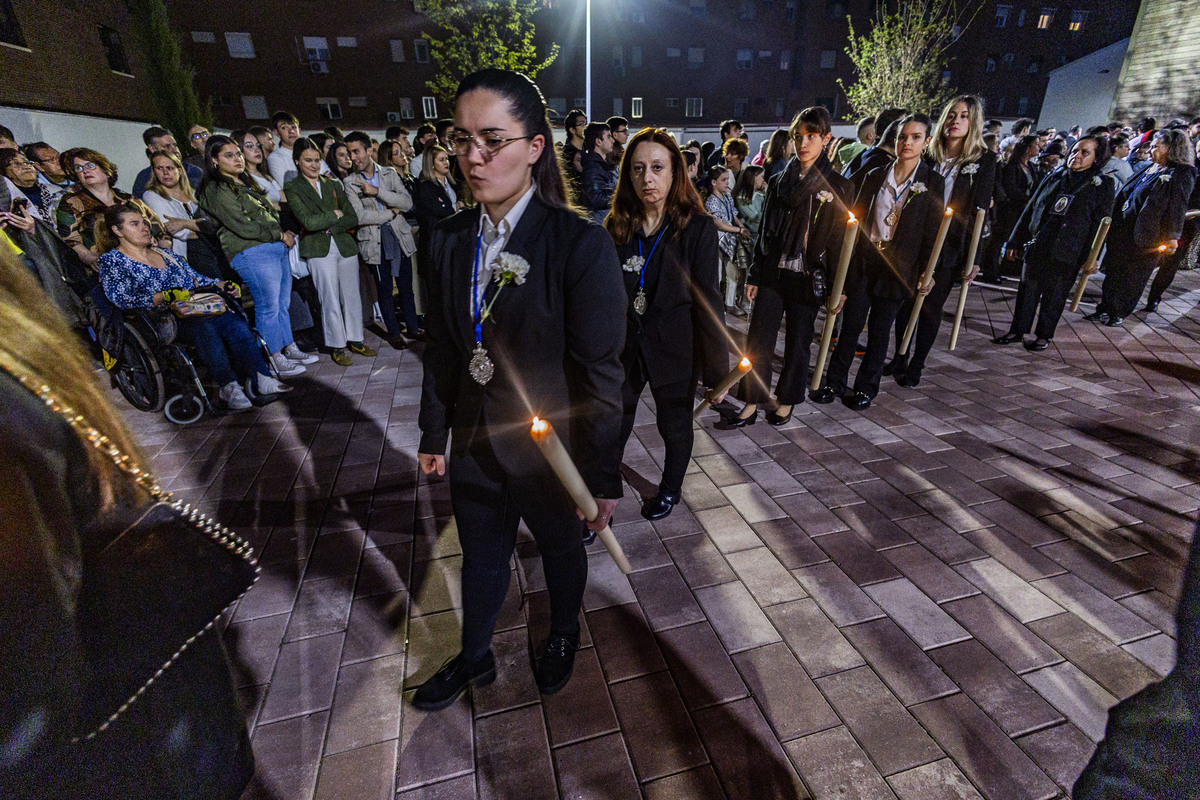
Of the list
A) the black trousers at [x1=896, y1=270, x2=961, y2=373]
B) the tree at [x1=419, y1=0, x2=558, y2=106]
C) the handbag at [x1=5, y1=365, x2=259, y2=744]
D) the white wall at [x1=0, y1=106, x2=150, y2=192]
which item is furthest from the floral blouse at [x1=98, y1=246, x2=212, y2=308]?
the tree at [x1=419, y1=0, x2=558, y2=106]

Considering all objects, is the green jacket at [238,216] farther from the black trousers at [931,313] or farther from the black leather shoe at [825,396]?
the black trousers at [931,313]

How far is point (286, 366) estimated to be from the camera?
6.17m

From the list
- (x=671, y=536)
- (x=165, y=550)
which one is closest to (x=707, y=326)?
(x=671, y=536)

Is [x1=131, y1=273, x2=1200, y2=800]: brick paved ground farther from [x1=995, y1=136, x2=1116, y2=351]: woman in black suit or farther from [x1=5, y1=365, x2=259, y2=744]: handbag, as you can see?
[x1=995, y1=136, x2=1116, y2=351]: woman in black suit

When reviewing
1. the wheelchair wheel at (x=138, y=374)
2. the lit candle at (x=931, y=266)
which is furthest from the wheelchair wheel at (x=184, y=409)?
the lit candle at (x=931, y=266)

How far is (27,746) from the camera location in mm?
889

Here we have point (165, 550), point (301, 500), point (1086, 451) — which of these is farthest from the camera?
point (1086, 451)

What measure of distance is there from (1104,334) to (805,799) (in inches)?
306

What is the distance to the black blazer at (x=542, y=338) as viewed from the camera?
69.6 inches

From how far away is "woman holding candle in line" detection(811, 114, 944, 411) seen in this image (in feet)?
14.7

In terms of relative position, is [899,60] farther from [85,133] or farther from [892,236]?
[85,133]

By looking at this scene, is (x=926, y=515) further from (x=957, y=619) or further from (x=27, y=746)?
(x=27, y=746)

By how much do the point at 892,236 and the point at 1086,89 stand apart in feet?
109

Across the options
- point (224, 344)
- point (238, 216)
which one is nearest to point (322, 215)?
point (238, 216)
